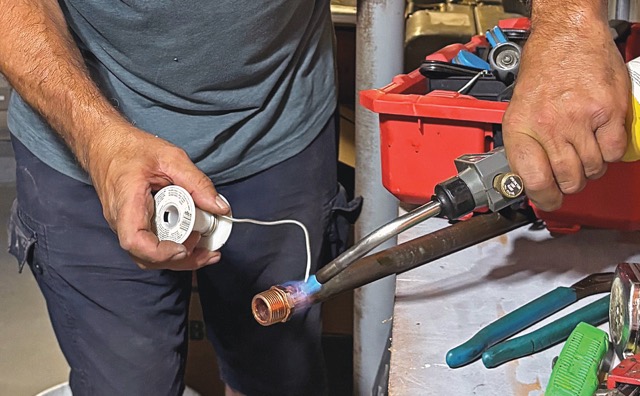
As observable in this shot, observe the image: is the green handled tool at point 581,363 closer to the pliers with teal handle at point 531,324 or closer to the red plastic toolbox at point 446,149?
the pliers with teal handle at point 531,324

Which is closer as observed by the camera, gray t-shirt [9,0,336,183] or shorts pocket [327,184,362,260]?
gray t-shirt [9,0,336,183]

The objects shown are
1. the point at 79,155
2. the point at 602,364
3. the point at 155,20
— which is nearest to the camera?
the point at 602,364

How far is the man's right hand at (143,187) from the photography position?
2.07 feet

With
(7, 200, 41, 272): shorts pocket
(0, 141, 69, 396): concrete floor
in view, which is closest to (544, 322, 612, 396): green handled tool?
(7, 200, 41, 272): shorts pocket

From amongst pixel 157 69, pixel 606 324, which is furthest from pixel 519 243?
pixel 157 69

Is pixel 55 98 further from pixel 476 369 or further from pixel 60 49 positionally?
pixel 476 369

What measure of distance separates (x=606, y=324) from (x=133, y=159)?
1.30 feet

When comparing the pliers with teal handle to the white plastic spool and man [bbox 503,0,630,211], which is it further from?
the white plastic spool

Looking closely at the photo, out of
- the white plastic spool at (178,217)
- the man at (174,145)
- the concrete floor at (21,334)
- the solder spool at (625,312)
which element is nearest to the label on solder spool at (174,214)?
the white plastic spool at (178,217)

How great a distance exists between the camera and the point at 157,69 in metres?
0.88

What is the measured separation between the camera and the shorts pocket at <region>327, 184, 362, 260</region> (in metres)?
1.06

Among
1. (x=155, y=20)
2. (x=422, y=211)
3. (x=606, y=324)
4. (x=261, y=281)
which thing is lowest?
(x=261, y=281)

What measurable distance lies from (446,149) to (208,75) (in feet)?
0.83

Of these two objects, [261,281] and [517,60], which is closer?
[517,60]
